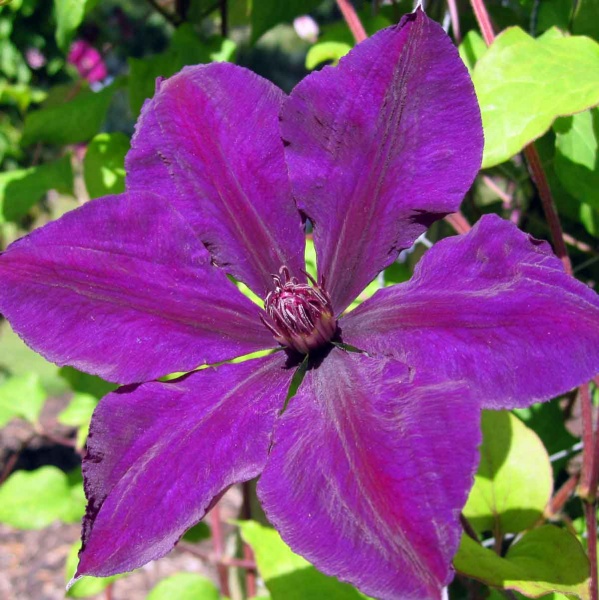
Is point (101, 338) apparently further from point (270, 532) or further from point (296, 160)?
point (270, 532)

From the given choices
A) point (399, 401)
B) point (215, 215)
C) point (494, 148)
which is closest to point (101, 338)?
point (215, 215)

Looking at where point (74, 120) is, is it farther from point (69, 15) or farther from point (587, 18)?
point (587, 18)

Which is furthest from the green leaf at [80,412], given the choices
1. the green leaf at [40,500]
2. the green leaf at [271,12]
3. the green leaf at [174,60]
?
the green leaf at [271,12]

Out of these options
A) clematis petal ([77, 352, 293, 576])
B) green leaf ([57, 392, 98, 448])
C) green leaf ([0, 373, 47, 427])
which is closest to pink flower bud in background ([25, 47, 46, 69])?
green leaf ([0, 373, 47, 427])

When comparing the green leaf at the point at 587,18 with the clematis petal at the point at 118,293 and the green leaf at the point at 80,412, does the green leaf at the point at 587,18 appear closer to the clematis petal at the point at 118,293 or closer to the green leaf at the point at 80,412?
the clematis petal at the point at 118,293

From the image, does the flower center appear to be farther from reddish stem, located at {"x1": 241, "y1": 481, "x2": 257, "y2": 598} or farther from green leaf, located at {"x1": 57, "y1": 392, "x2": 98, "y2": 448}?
green leaf, located at {"x1": 57, "y1": 392, "x2": 98, "y2": 448}
